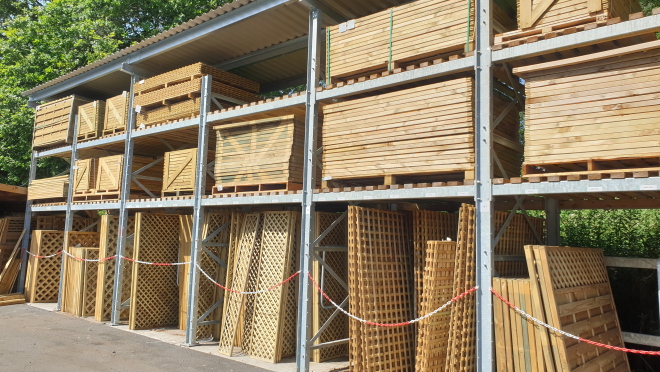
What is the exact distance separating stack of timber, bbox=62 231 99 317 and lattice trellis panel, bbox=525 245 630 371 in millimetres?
11800

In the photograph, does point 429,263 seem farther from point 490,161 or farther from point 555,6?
point 555,6

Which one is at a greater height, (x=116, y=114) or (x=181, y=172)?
(x=116, y=114)

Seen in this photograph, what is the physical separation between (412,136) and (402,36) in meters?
1.58

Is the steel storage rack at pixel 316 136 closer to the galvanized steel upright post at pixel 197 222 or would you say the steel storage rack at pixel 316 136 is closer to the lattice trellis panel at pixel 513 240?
the galvanized steel upright post at pixel 197 222

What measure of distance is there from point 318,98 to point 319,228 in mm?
2332

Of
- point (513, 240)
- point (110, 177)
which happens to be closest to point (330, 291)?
point (513, 240)

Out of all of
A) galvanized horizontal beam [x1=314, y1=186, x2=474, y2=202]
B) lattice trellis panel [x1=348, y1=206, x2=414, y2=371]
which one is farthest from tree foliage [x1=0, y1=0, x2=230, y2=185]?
lattice trellis panel [x1=348, y1=206, x2=414, y2=371]

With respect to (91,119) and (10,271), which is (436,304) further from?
(10,271)

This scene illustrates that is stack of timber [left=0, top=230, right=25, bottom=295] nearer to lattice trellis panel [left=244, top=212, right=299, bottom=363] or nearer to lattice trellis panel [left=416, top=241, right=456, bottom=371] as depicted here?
lattice trellis panel [left=244, top=212, right=299, bottom=363]

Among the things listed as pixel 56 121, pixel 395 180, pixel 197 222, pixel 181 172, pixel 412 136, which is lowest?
pixel 197 222

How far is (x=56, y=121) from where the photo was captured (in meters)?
16.2

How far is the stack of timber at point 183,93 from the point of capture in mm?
11523

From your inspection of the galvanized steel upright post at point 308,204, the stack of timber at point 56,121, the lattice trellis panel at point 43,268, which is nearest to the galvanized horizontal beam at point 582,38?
the galvanized steel upright post at point 308,204

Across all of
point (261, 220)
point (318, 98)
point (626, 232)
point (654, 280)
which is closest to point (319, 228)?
point (261, 220)
